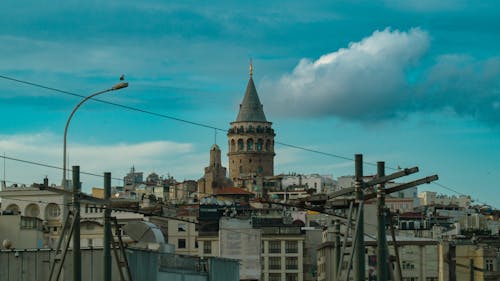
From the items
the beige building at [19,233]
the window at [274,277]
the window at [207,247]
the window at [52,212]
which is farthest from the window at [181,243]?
the beige building at [19,233]

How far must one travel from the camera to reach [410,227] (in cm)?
19450

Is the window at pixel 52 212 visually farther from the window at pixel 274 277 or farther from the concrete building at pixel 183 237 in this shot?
the window at pixel 274 277

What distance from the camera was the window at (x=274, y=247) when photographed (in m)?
176

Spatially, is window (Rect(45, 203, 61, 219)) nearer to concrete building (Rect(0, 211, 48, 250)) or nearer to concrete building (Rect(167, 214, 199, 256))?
concrete building (Rect(167, 214, 199, 256))

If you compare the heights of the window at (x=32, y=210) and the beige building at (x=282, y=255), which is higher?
the window at (x=32, y=210)

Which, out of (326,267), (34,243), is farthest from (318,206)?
(326,267)

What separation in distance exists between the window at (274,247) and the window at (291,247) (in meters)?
0.99

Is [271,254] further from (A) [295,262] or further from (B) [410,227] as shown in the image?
(B) [410,227]

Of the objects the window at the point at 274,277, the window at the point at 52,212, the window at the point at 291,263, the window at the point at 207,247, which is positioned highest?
the window at the point at 52,212

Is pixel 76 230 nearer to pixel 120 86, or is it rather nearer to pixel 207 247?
pixel 120 86

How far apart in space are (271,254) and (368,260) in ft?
135

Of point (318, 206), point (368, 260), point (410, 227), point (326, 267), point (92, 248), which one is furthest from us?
point (410, 227)

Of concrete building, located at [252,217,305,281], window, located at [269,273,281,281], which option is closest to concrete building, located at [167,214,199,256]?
concrete building, located at [252,217,305,281]

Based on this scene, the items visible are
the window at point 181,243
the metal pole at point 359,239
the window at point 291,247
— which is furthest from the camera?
the window at point 291,247
